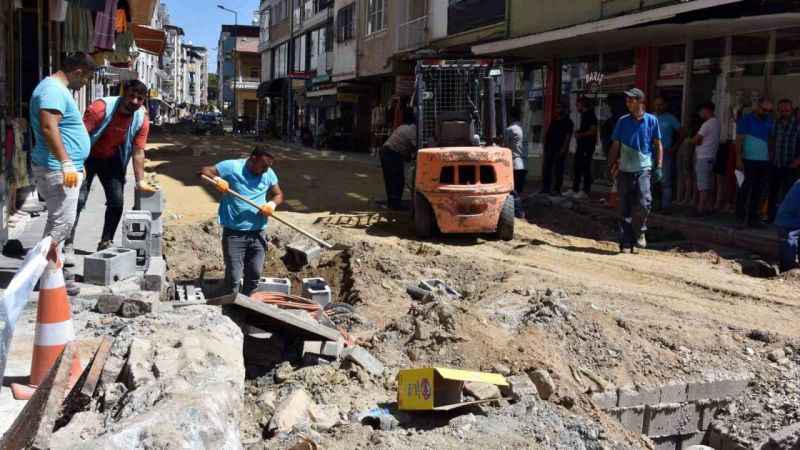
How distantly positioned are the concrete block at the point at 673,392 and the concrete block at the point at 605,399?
Result: 0.43 meters

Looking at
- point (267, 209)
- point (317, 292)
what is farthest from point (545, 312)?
point (267, 209)

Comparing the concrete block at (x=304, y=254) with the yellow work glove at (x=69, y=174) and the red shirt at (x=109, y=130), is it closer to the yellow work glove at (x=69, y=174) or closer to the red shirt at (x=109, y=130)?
the red shirt at (x=109, y=130)

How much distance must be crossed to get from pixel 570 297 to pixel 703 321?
116cm

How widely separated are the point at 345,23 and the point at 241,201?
1185 inches

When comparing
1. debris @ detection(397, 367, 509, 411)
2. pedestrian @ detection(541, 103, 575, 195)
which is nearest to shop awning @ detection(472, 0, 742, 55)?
pedestrian @ detection(541, 103, 575, 195)

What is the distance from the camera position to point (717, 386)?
6293 mm

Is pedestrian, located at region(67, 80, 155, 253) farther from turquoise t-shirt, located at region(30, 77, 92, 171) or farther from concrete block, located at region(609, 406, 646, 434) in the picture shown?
concrete block, located at region(609, 406, 646, 434)

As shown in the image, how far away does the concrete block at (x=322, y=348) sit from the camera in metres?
5.65

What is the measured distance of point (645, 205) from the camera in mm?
10273

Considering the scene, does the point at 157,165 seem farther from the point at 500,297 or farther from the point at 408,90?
the point at 500,297

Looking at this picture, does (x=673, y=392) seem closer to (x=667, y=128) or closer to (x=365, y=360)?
(x=365, y=360)

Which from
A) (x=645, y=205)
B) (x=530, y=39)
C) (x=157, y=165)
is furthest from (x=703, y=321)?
(x=157, y=165)

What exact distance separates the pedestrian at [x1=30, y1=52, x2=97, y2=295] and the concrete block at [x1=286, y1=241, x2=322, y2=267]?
11.4ft

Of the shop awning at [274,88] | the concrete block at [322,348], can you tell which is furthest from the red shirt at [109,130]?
the shop awning at [274,88]
